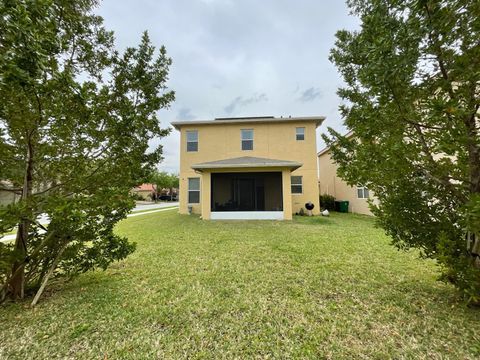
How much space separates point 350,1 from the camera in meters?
3.57

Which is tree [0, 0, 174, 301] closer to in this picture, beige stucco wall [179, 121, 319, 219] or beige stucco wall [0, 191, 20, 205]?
beige stucco wall [0, 191, 20, 205]

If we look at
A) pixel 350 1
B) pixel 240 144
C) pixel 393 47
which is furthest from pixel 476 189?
pixel 240 144

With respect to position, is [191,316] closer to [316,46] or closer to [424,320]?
[424,320]

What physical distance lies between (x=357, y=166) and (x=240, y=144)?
11.9 meters

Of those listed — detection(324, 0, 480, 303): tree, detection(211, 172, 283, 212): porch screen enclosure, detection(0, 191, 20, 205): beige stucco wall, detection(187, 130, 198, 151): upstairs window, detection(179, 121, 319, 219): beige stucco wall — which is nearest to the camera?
detection(324, 0, 480, 303): tree

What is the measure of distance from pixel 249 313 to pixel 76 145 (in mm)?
3875

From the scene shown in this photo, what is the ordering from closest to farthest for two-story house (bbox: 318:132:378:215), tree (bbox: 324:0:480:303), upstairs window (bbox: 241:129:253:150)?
tree (bbox: 324:0:480:303), two-story house (bbox: 318:132:378:215), upstairs window (bbox: 241:129:253:150)

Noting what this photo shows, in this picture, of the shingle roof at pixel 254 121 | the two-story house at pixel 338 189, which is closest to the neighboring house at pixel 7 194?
the shingle roof at pixel 254 121

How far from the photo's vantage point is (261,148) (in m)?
15.0

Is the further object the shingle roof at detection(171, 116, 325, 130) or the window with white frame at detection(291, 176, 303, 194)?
the window with white frame at detection(291, 176, 303, 194)

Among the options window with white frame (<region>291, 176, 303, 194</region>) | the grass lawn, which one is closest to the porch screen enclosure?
window with white frame (<region>291, 176, 303, 194</region>)

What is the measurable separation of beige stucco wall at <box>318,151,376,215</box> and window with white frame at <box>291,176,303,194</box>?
7.59 ft

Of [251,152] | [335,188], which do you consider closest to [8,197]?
[251,152]

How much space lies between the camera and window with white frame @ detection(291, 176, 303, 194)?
14703 mm
